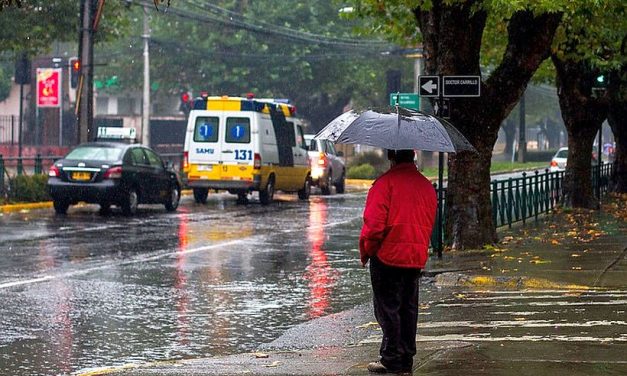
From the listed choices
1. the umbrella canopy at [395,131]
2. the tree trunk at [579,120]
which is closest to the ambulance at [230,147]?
the tree trunk at [579,120]

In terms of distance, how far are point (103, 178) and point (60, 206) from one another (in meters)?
1.47

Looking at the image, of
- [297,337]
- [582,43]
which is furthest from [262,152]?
[297,337]

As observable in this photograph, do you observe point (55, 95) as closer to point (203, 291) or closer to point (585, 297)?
point (203, 291)

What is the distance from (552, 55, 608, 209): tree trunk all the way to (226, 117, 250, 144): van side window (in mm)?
7872

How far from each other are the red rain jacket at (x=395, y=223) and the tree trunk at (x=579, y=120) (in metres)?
20.6

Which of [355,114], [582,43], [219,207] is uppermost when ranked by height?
[582,43]

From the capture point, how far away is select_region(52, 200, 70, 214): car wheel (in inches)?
1118

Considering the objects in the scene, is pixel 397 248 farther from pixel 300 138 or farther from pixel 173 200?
Answer: pixel 300 138

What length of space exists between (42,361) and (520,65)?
35.3 feet

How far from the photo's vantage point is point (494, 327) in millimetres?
11914

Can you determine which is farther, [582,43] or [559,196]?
[559,196]

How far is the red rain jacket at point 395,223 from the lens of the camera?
942 cm

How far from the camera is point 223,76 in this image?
69.4m

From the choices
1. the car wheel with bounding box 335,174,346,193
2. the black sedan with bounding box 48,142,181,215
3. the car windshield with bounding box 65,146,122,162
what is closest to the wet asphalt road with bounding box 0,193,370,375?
the black sedan with bounding box 48,142,181,215
